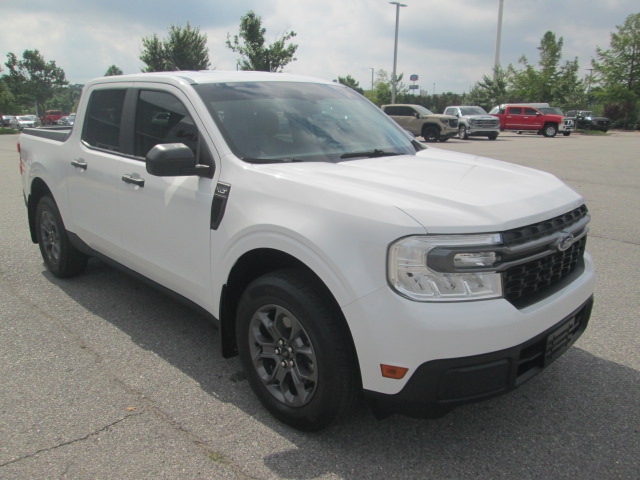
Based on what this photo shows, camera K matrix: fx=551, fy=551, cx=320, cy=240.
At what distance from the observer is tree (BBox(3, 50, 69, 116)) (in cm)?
7394

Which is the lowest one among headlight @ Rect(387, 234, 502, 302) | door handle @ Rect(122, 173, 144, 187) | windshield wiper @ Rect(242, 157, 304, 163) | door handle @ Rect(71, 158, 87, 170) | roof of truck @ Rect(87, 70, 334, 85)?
headlight @ Rect(387, 234, 502, 302)

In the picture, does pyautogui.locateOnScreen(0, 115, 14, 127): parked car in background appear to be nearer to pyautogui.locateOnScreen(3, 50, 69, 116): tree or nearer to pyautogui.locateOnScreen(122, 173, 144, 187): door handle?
pyautogui.locateOnScreen(3, 50, 69, 116): tree

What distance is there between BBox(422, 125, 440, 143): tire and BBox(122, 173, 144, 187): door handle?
24.7 m

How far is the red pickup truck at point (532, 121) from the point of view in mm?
33781

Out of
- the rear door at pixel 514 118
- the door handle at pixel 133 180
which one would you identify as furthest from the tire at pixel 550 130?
the door handle at pixel 133 180

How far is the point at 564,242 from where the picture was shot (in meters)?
2.56

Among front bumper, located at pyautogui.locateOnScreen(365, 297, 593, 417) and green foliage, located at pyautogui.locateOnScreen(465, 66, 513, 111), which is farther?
green foliage, located at pyautogui.locateOnScreen(465, 66, 513, 111)

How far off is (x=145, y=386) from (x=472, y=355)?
1969 millimetres

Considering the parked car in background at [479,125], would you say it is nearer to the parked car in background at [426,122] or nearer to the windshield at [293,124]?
the parked car in background at [426,122]

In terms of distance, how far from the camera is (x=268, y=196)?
271 centimetres

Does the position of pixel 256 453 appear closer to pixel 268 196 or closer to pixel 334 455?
pixel 334 455

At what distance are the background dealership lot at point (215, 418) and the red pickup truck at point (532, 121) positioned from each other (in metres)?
32.5

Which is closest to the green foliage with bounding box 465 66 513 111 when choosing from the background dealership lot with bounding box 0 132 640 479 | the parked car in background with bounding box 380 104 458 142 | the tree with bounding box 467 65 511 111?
the tree with bounding box 467 65 511 111

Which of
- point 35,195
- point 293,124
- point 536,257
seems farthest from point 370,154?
point 35,195
